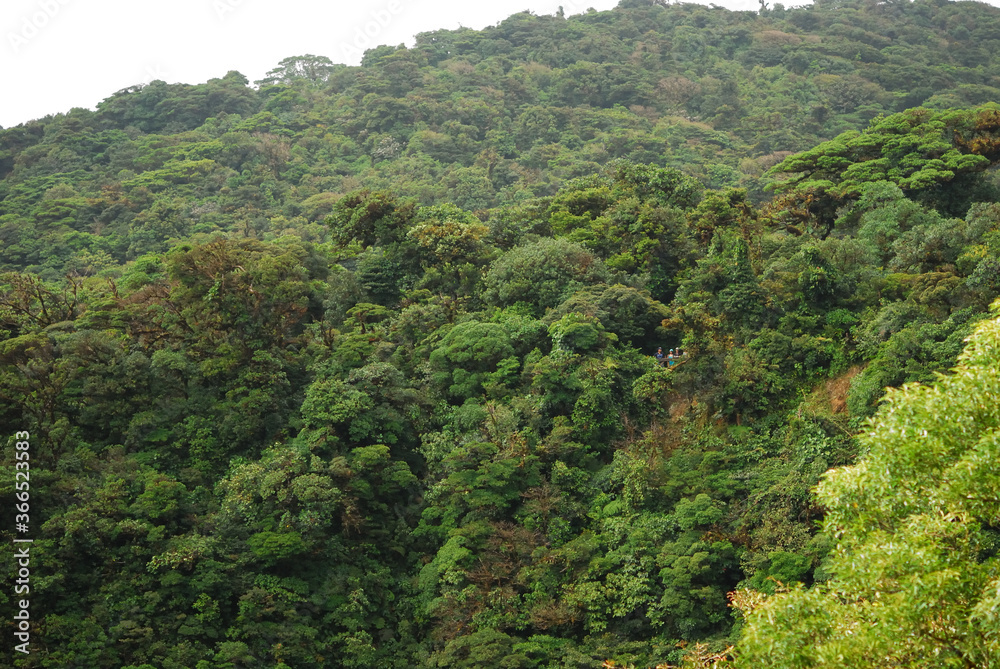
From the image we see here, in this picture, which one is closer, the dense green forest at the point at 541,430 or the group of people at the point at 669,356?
the dense green forest at the point at 541,430

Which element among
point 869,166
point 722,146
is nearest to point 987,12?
point 722,146

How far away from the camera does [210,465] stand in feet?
65.2

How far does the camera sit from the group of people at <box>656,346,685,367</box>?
21547mm

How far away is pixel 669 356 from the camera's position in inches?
862

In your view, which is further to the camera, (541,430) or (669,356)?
(669,356)

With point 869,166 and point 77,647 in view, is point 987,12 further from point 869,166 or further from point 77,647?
point 77,647

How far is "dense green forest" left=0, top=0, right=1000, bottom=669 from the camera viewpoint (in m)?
6.92

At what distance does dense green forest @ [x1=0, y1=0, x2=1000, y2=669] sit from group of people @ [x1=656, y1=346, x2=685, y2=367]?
0.53 metres

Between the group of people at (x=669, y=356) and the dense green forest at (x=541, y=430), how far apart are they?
53 cm

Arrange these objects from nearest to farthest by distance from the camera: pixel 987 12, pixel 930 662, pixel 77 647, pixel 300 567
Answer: pixel 930 662 < pixel 77 647 < pixel 300 567 < pixel 987 12

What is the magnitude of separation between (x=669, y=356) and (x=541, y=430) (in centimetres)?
397

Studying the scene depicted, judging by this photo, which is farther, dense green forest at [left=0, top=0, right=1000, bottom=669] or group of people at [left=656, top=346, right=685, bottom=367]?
group of people at [left=656, top=346, right=685, bottom=367]

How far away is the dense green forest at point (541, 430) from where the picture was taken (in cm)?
692

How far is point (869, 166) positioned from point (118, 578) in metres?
21.5
